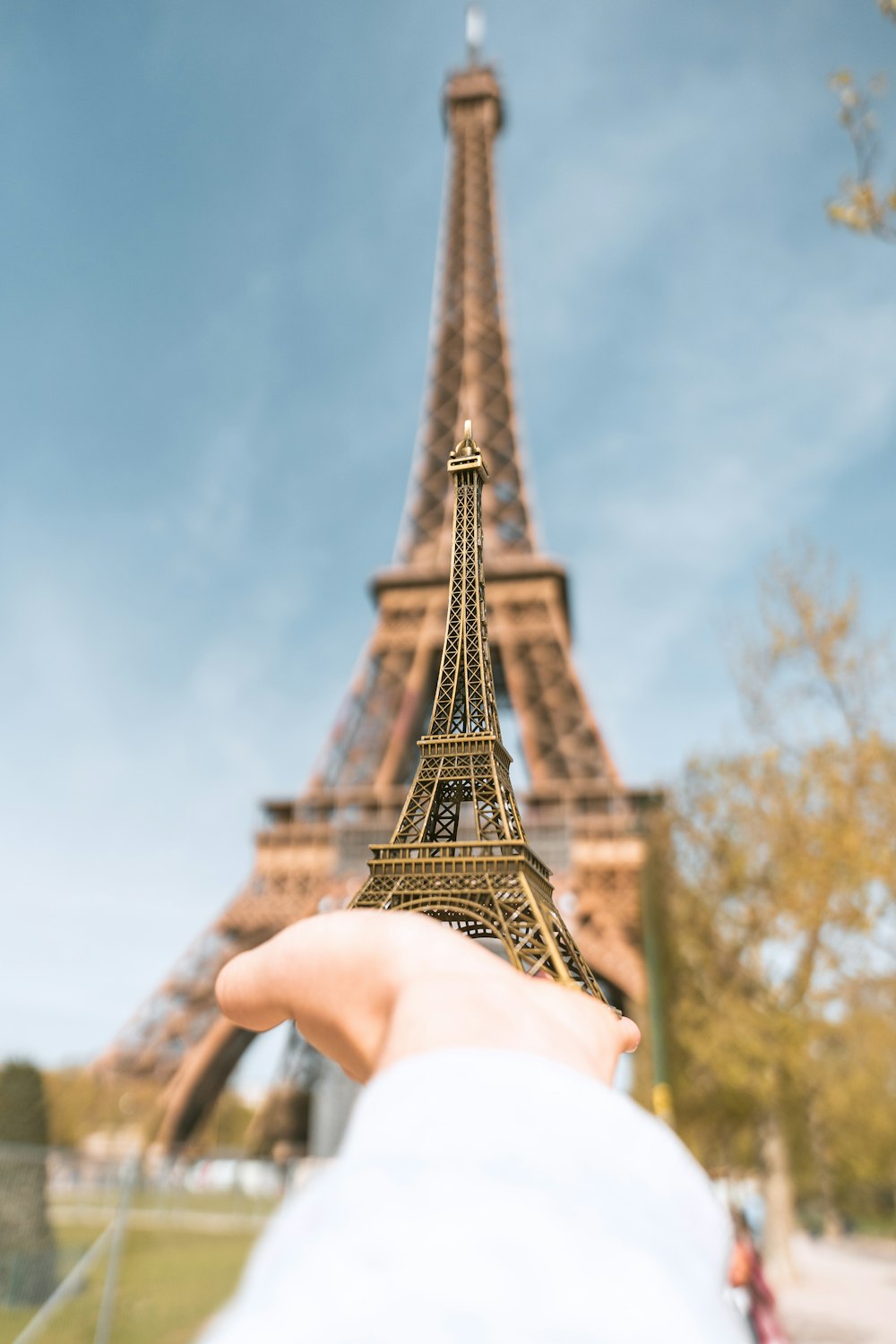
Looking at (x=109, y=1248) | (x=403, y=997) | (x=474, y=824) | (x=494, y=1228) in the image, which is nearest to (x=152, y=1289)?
(x=109, y=1248)

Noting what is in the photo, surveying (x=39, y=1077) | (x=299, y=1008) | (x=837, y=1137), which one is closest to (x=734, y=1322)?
(x=299, y=1008)

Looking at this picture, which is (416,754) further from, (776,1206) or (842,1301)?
(842,1301)

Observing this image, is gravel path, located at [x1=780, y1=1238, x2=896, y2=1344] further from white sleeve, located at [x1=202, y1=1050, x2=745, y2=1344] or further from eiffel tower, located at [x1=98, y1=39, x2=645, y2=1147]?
white sleeve, located at [x1=202, y1=1050, x2=745, y2=1344]

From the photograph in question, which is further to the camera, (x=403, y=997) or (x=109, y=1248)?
(x=109, y=1248)

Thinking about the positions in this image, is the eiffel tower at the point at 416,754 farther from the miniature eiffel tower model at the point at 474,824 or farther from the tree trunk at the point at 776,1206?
the miniature eiffel tower model at the point at 474,824

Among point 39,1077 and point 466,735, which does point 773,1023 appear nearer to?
point 39,1077

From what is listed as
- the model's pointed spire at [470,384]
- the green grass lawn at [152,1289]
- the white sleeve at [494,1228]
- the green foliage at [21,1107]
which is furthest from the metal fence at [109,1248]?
the model's pointed spire at [470,384]
